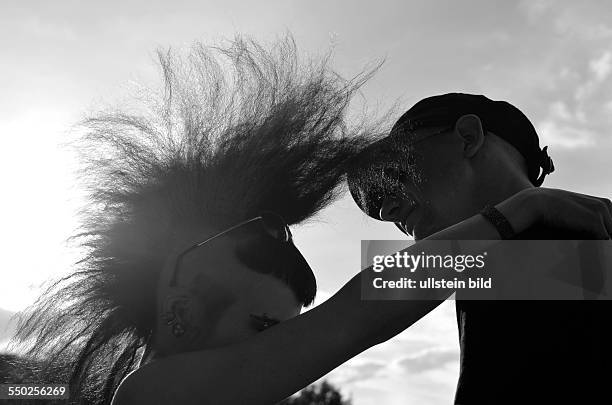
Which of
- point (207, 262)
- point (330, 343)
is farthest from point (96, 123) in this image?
point (330, 343)

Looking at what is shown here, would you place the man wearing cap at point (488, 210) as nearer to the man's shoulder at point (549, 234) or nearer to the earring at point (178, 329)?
the man's shoulder at point (549, 234)

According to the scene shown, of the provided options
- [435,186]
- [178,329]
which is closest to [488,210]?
[435,186]

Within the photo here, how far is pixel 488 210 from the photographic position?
192cm

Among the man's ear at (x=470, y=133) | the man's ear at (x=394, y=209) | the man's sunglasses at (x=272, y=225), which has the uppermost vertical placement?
the man's ear at (x=470, y=133)

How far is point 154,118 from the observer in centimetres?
280

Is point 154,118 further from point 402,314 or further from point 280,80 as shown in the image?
point 402,314

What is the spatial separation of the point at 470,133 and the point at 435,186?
10.9 inches

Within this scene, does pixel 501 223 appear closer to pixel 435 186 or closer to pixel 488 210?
pixel 488 210

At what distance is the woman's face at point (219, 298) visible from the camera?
2.25 metres

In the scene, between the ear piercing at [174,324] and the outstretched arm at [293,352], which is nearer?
the outstretched arm at [293,352]

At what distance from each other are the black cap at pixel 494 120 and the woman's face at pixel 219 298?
935 mm

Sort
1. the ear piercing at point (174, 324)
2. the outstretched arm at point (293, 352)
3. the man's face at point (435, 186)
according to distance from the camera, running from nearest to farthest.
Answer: the outstretched arm at point (293, 352) → the ear piercing at point (174, 324) → the man's face at point (435, 186)

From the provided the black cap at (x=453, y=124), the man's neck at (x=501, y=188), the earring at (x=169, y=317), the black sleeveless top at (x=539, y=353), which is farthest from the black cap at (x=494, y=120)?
the earring at (x=169, y=317)

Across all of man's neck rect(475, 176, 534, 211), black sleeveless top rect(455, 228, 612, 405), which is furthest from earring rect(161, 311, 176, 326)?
man's neck rect(475, 176, 534, 211)
